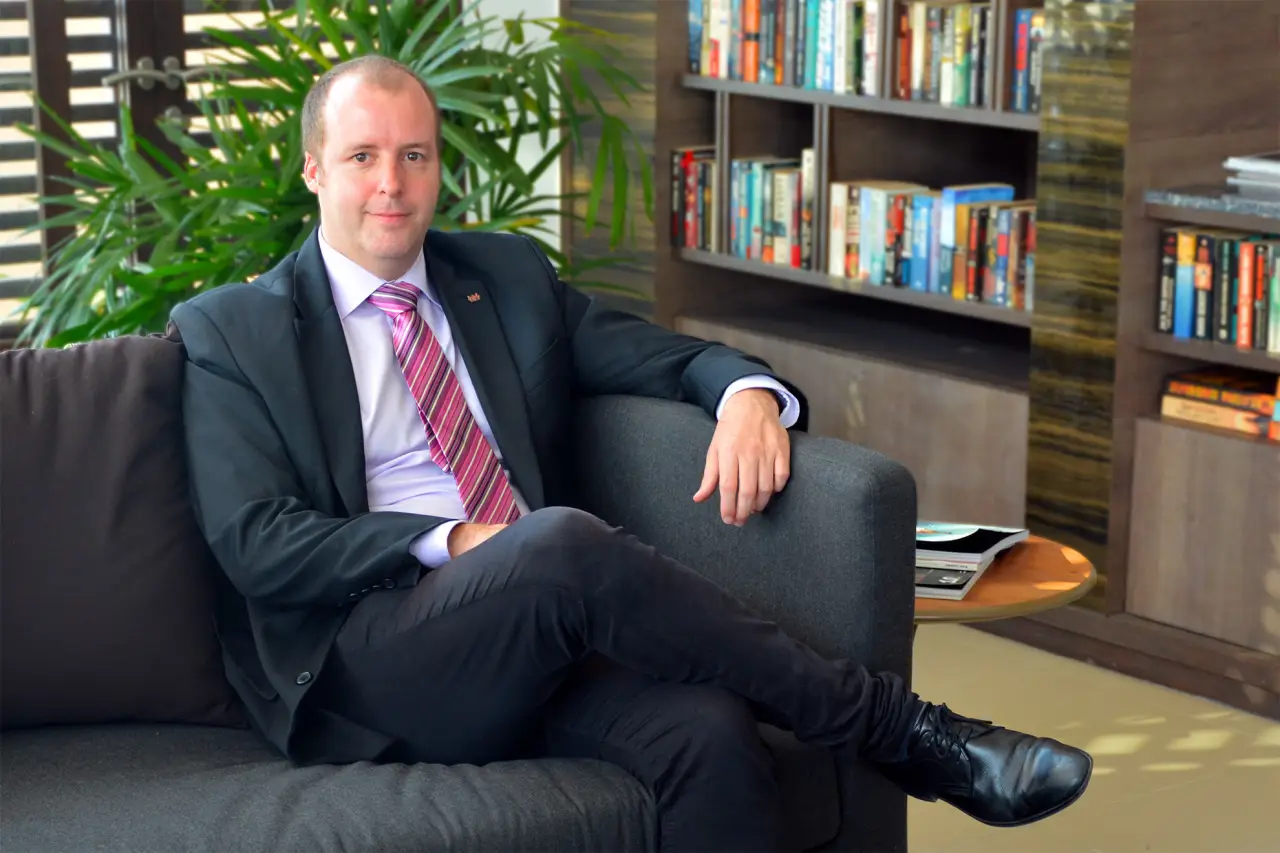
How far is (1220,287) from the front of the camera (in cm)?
315

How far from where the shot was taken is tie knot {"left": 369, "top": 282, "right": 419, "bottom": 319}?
95.8 inches

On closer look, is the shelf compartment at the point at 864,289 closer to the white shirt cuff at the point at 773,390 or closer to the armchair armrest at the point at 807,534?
the white shirt cuff at the point at 773,390

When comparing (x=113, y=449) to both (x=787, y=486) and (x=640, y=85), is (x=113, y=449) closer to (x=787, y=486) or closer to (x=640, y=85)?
(x=787, y=486)

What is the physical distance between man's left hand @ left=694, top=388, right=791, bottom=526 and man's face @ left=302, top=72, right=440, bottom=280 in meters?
0.51

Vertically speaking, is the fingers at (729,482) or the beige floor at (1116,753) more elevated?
the fingers at (729,482)

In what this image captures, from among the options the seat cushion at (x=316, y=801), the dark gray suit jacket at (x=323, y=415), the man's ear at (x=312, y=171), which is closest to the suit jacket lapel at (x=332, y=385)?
the dark gray suit jacket at (x=323, y=415)

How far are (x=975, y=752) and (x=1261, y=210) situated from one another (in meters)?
1.39

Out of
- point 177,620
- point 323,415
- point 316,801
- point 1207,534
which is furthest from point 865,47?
point 316,801

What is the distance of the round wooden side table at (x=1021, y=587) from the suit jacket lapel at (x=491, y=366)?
1.84ft

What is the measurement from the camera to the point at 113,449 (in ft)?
7.41

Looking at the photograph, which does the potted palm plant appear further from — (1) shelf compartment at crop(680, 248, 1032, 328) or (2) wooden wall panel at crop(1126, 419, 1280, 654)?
(2) wooden wall panel at crop(1126, 419, 1280, 654)

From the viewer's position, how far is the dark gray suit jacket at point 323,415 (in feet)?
7.02

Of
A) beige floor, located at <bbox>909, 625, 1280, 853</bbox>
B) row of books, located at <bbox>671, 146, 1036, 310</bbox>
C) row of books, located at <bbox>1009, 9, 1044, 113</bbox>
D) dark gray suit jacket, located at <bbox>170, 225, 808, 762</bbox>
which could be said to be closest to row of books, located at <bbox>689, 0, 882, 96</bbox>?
row of books, located at <bbox>671, 146, 1036, 310</bbox>

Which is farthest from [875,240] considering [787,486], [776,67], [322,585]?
[322,585]
